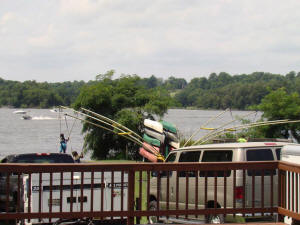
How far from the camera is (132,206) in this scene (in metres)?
9.86

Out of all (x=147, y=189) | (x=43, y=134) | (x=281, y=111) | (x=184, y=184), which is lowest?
(x=43, y=134)

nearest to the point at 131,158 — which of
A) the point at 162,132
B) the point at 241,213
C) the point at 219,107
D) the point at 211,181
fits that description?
the point at 162,132

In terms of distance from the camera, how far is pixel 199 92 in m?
172

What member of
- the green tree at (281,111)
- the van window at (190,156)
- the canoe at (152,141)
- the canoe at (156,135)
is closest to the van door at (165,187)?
the van window at (190,156)

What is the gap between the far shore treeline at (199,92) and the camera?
12038 centimetres

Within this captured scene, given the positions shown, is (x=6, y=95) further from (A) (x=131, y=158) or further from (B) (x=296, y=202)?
(B) (x=296, y=202)

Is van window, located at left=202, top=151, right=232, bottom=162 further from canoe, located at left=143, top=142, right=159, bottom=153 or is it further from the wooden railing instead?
canoe, located at left=143, top=142, right=159, bottom=153

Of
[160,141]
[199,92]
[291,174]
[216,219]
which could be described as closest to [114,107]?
[160,141]

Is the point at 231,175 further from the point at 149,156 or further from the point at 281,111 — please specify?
the point at 281,111

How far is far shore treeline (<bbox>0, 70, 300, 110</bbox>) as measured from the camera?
120375 mm

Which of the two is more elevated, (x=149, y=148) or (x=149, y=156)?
(x=149, y=148)

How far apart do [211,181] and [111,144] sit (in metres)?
32.3

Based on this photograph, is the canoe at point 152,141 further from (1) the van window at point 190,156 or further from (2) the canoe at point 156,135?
(1) the van window at point 190,156

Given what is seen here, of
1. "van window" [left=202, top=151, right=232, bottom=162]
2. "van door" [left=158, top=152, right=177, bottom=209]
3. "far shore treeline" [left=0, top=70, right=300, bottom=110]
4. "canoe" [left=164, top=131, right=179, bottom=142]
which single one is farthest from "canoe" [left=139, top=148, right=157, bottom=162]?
"far shore treeline" [left=0, top=70, right=300, bottom=110]
